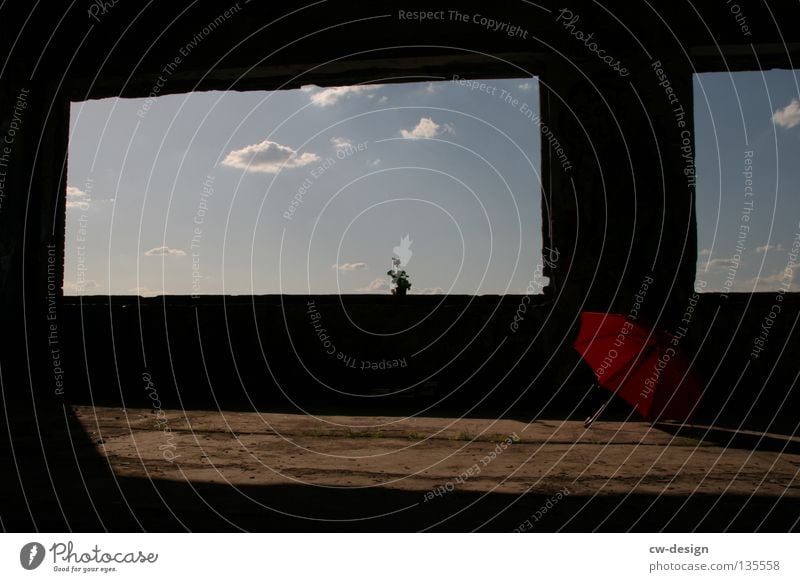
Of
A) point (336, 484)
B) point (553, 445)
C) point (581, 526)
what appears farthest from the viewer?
point (553, 445)

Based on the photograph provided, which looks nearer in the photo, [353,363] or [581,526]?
[581,526]

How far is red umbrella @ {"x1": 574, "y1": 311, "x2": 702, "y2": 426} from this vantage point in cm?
517

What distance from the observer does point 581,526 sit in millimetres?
2850

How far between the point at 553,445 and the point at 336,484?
6.06ft

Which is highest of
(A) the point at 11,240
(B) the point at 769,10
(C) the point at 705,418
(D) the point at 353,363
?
(B) the point at 769,10

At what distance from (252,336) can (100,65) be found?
13.2ft

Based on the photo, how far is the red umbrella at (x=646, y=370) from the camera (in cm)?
517

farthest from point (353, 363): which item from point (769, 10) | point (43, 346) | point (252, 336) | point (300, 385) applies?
point (769, 10)

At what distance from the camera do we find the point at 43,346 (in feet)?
29.3

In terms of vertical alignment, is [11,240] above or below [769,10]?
below

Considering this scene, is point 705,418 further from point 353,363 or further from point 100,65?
point 100,65

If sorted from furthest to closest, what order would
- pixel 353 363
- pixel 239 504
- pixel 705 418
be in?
pixel 353 363 < pixel 705 418 < pixel 239 504

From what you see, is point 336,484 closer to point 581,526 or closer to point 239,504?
point 239,504

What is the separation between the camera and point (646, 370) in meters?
5.24
